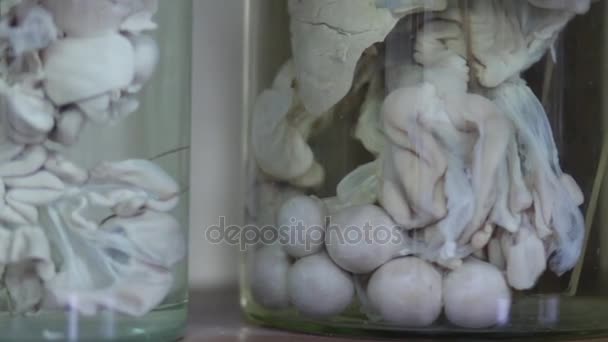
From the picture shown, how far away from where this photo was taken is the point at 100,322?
0.48 m

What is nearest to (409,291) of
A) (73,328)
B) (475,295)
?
(475,295)

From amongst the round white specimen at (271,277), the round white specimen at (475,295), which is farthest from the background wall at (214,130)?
the round white specimen at (475,295)

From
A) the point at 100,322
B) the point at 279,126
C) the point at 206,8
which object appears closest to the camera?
the point at 100,322

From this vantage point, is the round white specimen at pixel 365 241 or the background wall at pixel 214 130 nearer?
the round white specimen at pixel 365 241

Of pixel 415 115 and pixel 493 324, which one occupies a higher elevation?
pixel 415 115

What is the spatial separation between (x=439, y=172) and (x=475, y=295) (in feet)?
0.24

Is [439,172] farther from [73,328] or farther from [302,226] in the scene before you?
[73,328]

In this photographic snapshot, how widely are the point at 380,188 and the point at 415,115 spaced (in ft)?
0.15

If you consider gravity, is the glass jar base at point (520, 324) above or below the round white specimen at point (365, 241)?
below

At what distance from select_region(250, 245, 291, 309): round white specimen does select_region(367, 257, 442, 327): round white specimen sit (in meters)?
0.07

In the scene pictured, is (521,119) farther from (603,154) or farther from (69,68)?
(69,68)

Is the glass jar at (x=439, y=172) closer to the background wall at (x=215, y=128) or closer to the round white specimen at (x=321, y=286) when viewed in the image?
the round white specimen at (x=321, y=286)

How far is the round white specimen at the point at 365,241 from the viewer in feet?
1.70

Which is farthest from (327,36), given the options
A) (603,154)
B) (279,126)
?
(603,154)
